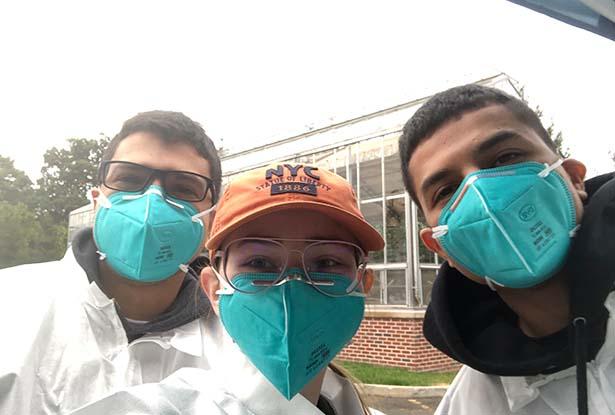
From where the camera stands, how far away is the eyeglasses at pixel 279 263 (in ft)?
4.44

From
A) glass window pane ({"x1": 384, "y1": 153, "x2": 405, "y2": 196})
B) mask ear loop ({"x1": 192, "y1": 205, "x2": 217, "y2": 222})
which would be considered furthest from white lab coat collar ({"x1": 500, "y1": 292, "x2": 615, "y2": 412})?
glass window pane ({"x1": 384, "y1": 153, "x2": 405, "y2": 196})

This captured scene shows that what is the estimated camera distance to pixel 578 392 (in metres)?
1.32

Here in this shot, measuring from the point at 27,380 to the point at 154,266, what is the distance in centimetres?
55

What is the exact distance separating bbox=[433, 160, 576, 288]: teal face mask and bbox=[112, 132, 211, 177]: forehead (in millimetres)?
1077

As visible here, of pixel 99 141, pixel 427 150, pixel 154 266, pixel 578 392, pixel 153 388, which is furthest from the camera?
pixel 99 141

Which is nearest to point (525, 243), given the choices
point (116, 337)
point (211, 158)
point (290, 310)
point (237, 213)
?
point (290, 310)

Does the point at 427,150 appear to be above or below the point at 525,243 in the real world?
above

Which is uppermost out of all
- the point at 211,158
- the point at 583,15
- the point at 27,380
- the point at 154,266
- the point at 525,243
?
the point at 583,15

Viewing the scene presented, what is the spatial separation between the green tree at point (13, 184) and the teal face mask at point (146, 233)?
0.97 metres

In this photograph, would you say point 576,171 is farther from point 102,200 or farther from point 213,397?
point 102,200

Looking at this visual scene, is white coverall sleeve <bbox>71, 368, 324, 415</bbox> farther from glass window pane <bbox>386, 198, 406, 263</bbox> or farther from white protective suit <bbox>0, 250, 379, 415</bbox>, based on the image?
glass window pane <bbox>386, 198, 406, 263</bbox>

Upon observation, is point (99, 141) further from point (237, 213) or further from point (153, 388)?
point (153, 388)

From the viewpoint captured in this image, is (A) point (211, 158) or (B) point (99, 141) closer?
(A) point (211, 158)

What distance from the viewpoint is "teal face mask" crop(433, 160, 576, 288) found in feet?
4.53
